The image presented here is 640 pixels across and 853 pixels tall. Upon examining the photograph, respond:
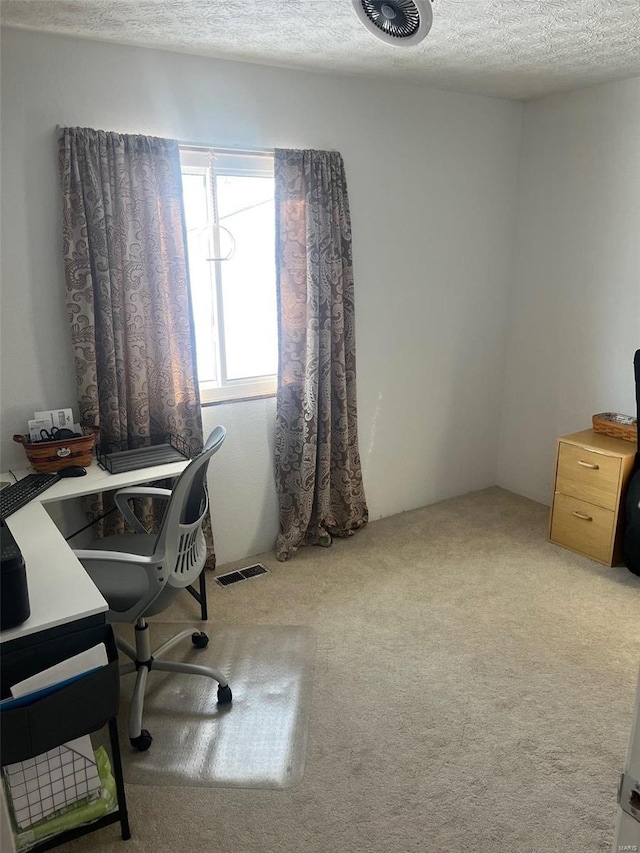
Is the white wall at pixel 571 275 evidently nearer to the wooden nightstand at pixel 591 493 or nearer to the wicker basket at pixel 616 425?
the wicker basket at pixel 616 425

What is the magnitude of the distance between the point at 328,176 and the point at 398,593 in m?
2.13

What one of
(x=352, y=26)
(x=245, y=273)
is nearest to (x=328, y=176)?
(x=245, y=273)

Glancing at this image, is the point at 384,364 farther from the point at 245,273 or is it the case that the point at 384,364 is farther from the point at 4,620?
the point at 4,620

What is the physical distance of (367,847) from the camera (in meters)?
1.86

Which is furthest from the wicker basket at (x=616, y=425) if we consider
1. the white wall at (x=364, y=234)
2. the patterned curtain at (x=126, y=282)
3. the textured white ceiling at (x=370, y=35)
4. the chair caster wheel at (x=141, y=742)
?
the chair caster wheel at (x=141, y=742)

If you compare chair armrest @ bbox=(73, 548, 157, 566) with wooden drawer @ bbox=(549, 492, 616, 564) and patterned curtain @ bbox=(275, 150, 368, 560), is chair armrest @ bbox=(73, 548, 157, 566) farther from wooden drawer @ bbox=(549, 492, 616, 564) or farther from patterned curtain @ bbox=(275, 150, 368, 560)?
wooden drawer @ bbox=(549, 492, 616, 564)

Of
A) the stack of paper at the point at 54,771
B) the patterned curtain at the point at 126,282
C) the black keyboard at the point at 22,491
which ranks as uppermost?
the patterned curtain at the point at 126,282

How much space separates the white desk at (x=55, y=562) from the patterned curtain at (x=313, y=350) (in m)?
0.95

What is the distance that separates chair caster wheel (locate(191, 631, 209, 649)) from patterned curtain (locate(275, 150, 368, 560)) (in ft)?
2.71

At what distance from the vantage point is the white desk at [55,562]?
5.51 feet

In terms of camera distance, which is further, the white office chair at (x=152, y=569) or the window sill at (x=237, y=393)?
the window sill at (x=237, y=393)

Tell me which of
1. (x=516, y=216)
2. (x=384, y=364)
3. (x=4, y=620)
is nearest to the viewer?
(x=4, y=620)

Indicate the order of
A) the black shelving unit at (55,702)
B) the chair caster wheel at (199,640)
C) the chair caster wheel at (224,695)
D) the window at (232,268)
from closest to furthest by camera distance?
the black shelving unit at (55,702)
the chair caster wheel at (224,695)
the chair caster wheel at (199,640)
the window at (232,268)

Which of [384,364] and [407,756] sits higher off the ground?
[384,364]
